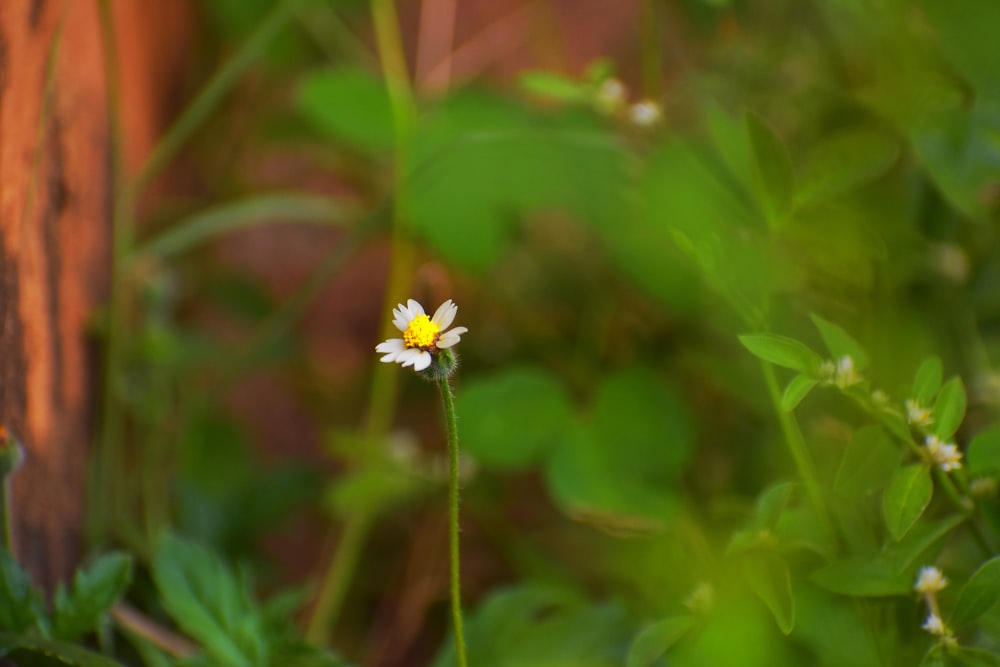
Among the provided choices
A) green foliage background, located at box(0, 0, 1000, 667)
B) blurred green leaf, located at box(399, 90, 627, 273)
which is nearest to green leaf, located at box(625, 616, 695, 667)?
green foliage background, located at box(0, 0, 1000, 667)

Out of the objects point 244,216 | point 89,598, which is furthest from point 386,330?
point 89,598

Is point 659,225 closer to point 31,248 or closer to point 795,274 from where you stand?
point 795,274

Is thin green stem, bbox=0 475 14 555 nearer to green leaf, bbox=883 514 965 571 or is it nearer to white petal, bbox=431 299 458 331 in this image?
white petal, bbox=431 299 458 331

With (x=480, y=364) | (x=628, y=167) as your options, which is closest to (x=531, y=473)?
(x=480, y=364)

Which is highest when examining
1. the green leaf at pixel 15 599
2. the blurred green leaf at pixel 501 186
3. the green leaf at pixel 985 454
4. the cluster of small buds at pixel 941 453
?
the blurred green leaf at pixel 501 186

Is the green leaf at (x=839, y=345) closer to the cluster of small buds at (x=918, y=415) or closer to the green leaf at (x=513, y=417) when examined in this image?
the cluster of small buds at (x=918, y=415)

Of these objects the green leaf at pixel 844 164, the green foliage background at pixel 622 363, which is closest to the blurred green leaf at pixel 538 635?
the green foliage background at pixel 622 363
